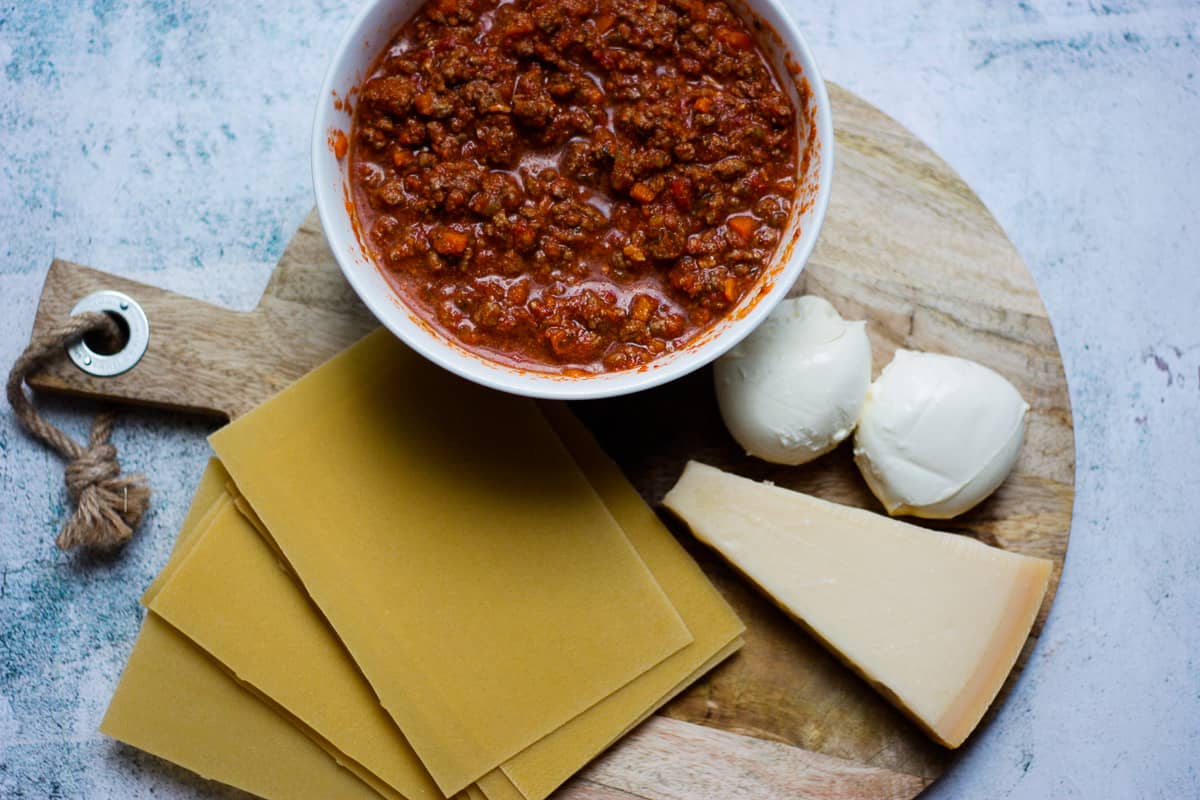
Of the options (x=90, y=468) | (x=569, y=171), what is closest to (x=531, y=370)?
(x=569, y=171)

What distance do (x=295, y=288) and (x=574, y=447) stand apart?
927 mm

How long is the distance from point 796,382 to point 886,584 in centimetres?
63

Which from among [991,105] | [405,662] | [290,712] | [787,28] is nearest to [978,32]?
[991,105]

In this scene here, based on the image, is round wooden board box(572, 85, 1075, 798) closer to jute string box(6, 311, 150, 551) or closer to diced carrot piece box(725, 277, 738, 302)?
diced carrot piece box(725, 277, 738, 302)

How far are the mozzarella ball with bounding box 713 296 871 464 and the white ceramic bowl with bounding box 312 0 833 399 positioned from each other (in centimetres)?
26

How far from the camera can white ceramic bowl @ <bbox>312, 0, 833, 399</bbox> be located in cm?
226

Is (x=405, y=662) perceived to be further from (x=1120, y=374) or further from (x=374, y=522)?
(x=1120, y=374)

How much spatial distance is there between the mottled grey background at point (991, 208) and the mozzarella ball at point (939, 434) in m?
0.56

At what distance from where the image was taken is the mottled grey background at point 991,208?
2.90 metres

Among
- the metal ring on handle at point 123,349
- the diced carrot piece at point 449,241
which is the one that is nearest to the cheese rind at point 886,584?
the diced carrot piece at point 449,241

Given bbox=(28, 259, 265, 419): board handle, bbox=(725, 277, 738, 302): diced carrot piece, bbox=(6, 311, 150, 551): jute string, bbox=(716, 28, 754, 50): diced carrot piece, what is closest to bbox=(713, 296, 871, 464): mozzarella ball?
bbox=(725, 277, 738, 302): diced carrot piece

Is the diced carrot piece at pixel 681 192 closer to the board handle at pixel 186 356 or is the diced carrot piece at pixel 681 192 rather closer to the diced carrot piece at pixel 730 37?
the diced carrot piece at pixel 730 37

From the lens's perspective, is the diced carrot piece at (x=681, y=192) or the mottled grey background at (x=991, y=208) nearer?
the diced carrot piece at (x=681, y=192)

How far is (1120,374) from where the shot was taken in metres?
3.02
